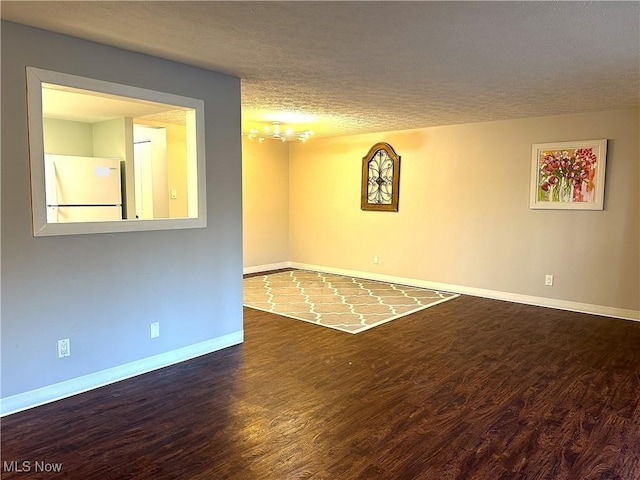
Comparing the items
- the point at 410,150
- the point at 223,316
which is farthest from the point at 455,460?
the point at 410,150

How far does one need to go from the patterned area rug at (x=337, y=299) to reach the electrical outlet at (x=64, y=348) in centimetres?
237

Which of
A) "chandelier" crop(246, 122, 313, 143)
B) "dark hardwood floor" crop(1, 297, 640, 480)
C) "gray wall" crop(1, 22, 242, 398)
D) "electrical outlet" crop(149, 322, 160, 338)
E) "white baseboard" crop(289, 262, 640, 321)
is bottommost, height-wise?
"dark hardwood floor" crop(1, 297, 640, 480)

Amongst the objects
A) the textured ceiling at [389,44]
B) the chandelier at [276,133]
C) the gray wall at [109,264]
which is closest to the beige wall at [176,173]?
the chandelier at [276,133]

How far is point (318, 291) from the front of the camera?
20.1 feet

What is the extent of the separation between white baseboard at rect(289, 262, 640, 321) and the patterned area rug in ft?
0.49

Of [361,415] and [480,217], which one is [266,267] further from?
[361,415]

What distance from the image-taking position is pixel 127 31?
257cm

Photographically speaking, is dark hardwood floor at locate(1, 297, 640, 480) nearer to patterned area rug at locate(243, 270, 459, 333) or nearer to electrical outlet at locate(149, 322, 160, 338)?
electrical outlet at locate(149, 322, 160, 338)

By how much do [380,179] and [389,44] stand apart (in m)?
4.09

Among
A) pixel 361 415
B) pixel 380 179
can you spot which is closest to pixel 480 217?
pixel 380 179

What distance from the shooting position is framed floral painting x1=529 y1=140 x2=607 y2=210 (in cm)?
486

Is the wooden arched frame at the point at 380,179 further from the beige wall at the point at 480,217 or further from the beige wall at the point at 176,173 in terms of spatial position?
the beige wall at the point at 176,173

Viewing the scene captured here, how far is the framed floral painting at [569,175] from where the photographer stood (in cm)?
486

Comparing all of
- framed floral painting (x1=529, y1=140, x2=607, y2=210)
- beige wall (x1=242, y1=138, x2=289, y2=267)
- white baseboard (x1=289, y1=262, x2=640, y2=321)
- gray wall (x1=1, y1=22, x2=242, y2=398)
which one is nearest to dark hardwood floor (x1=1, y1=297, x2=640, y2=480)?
gray wall (x1=1, y1=22, x2=242, y2=398)
